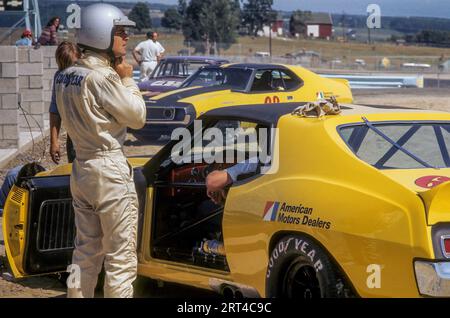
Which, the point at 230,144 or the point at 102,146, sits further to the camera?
the point at 230,144

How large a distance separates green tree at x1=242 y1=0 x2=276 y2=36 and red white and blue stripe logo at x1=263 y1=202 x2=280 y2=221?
68.0m

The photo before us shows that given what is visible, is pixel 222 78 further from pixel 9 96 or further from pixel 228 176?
pixel 228 176

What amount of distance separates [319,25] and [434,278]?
3213 inches

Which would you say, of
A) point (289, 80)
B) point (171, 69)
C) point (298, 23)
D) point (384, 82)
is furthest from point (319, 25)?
point (289, 80)

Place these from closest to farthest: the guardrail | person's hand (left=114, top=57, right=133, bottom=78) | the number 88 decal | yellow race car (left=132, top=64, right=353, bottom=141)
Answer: person's hand (left=114, top=57, right=133, bottom=78) → yellow race car (left=132, top=64, right=353, bottom=141) → the number 88 decal → the guardrail

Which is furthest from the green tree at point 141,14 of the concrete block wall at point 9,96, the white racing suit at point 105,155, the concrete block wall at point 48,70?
the white racing suit at point 105,155

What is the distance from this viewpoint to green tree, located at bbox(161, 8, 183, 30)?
7750 centimetres

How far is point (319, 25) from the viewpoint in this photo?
278ft

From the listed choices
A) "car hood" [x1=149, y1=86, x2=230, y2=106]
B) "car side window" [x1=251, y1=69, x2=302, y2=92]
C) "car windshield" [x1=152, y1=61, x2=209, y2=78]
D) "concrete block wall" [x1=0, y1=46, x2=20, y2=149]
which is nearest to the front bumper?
"car hood" [x1=149, y1=86, x2=230, y2=106]

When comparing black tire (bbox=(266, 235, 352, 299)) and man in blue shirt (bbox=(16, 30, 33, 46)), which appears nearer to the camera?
black tire (bbox=(266, 235, 352, 299))

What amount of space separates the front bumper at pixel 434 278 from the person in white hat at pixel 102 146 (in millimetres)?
1630

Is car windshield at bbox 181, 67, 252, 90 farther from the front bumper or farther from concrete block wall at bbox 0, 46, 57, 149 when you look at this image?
the front bumper

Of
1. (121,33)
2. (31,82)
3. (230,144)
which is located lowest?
(31,82)

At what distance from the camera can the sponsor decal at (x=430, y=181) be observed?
4809mm
